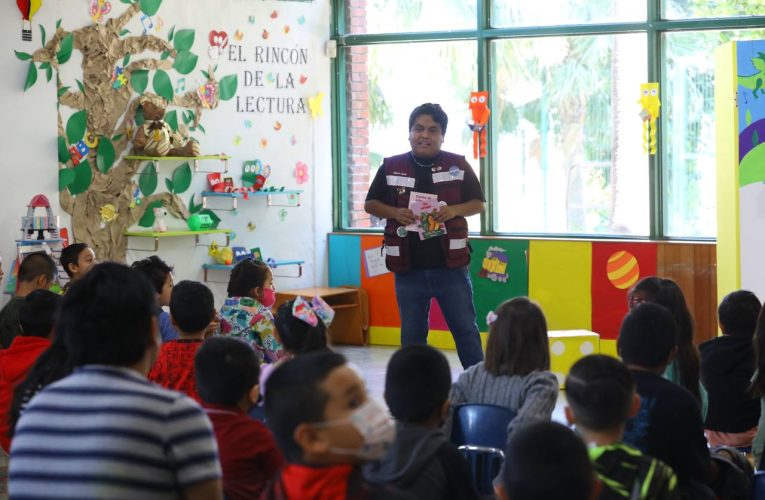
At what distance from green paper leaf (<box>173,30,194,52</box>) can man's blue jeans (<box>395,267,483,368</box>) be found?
2.88 metres

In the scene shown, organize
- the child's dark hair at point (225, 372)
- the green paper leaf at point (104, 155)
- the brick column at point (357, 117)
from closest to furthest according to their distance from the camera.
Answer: the child's dark hair at point (225, 372) → the green paper leaf at point (104, 155) → the brick column at point (357, 117)

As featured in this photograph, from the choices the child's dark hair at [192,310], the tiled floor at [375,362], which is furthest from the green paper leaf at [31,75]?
the child's dark hair at [192,310]

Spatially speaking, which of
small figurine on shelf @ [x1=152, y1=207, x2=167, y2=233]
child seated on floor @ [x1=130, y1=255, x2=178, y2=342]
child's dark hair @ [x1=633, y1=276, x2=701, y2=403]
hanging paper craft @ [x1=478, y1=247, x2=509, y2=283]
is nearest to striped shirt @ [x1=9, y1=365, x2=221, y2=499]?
child's dark hair @ [x1=633, y1=276, x2=701, y2=403]

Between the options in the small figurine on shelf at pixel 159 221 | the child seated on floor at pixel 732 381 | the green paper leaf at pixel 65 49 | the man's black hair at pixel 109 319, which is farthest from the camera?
the small figurine on shelf at pixel 159 221

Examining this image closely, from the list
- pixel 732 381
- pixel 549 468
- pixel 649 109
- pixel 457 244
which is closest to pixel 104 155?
pixel 457 244

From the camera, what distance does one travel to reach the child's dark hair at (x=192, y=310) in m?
3.62

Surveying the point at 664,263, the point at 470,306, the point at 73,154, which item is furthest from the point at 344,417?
the point at 664,263

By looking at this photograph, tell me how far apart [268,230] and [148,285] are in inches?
237

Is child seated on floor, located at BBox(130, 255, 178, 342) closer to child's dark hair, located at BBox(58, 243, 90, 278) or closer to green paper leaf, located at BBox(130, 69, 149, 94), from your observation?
child's dark hair, located at BBox(58, 243, 90, 278)

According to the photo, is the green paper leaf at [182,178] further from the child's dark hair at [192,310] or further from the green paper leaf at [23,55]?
the child's dark hair at [192,310]

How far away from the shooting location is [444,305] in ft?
17.4

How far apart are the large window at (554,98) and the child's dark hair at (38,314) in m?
4.83

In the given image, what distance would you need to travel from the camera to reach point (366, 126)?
27.7ft

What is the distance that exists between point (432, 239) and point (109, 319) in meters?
3.49
